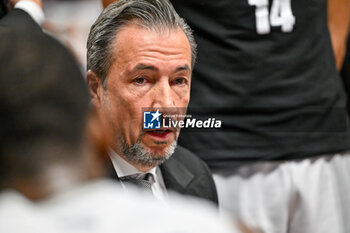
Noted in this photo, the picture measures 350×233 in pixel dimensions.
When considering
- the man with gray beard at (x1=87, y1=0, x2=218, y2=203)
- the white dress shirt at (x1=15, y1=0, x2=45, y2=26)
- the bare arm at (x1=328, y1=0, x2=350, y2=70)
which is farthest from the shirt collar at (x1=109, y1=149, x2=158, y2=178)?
the bare arm at (x1=328, y1=0, x2=350, y2=70)

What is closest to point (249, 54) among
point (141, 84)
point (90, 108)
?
point (141, 84)

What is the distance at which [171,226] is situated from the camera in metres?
0.65

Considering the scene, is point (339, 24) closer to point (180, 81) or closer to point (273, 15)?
point (273, 15)

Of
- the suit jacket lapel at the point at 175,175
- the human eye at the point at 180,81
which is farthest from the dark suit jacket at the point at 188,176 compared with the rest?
the human eye at the point at 180,81

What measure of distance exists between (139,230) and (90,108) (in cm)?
13

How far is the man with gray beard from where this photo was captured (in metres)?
1.14

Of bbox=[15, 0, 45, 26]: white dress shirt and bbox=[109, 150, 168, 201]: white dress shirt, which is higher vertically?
bbox=[15, 0, 45, 26]: white dress shirt

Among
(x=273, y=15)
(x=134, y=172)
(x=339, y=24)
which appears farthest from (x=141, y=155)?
(x=339, y=24)

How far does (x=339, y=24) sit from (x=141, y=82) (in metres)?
0.47

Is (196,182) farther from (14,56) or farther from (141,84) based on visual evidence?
(14,56)

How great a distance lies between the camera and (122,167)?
1178 mm

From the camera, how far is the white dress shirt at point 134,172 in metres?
1.17

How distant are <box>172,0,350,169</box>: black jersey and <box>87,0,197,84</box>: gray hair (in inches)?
3.1

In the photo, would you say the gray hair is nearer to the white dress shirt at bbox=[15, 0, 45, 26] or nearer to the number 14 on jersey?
the white dress shirt at bbox=[15, 0, 45, 26]
